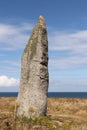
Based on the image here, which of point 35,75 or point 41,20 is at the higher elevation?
point 41,20

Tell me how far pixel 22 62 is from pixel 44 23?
9.27ft

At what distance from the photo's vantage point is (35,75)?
20719 mm

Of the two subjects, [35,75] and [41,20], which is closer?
[35,75]

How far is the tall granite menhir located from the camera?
20547 mm

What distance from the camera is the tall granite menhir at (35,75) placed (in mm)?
20547

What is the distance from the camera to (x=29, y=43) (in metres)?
21.7

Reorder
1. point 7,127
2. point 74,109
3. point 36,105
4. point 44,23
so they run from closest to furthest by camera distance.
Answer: point 7,127 < point 36,105 < point 44,23 < point 74,109

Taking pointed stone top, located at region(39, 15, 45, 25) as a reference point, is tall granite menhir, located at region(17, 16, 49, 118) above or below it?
below

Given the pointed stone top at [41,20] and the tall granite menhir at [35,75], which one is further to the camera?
the pointed stone top at [41,20]

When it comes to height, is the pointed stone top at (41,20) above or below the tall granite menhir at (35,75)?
above

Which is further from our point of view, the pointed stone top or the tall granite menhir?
the pointed stone top

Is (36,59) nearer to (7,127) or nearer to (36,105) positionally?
(36,105)

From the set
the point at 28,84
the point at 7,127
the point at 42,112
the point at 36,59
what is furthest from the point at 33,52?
the point at 7,127

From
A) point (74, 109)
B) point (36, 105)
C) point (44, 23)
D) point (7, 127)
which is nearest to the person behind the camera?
point (7, 127)
